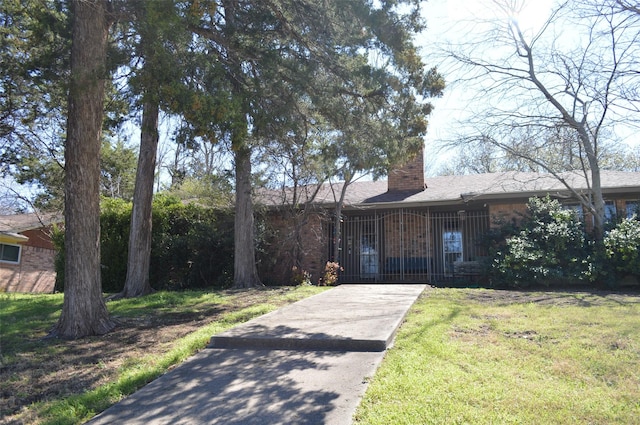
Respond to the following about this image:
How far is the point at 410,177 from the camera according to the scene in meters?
16.8

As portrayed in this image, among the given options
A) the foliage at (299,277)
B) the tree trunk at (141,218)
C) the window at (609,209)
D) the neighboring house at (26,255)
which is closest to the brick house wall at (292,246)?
the foliage at (299,277)

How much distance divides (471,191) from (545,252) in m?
3.42

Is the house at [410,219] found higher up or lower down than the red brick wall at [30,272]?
higher up

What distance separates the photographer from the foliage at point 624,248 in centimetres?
1098

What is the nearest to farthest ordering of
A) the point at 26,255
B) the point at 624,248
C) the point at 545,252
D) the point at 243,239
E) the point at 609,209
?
the point at 624,248, the point at 545,252, the point at 243,239, the point at 609,209, the point at 26,255

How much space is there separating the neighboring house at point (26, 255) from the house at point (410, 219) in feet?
39.5

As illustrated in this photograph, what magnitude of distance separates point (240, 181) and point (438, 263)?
7.43 metres

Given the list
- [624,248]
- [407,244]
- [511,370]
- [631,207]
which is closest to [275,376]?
[511,370]

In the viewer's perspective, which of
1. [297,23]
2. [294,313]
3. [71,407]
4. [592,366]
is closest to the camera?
[71,407]

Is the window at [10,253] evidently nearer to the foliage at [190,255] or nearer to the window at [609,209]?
the foliage at [190,255]

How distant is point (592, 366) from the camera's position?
494cm

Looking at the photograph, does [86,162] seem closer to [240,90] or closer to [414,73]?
[240,90]

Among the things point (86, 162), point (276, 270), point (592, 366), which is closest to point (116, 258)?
point (276, 270)

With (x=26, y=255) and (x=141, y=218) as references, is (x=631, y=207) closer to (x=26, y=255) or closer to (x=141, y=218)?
(x=141, y=218)
